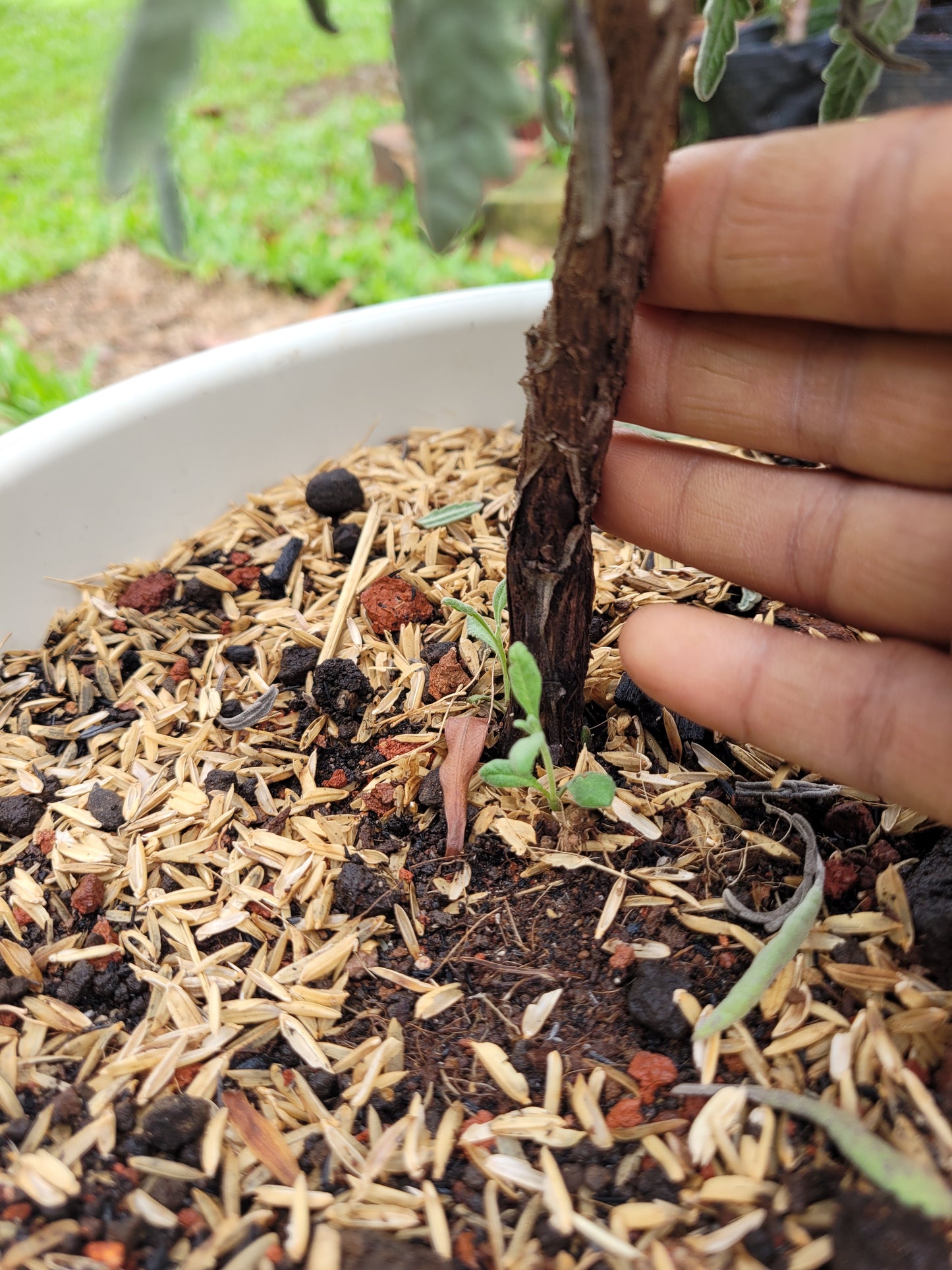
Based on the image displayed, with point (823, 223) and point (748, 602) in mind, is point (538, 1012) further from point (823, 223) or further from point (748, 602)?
point (823, 223)

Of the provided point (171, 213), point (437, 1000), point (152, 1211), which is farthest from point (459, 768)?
point (171, 213)

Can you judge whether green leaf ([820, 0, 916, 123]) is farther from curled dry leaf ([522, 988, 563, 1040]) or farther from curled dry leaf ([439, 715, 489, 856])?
curled dry leaf ([522, 988, 563, 1040])

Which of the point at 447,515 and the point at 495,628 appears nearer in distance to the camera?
the point at 495,628

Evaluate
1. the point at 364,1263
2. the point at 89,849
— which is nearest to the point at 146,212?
the point at 89,849

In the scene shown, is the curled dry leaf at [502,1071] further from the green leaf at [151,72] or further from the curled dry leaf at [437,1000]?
the green leaf at [151,72]

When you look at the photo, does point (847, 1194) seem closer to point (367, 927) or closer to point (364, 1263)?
point (364, 1263)

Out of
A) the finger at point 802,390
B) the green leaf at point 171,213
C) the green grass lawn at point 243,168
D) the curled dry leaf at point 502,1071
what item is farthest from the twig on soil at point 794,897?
the green grass lawn at point 243,168
